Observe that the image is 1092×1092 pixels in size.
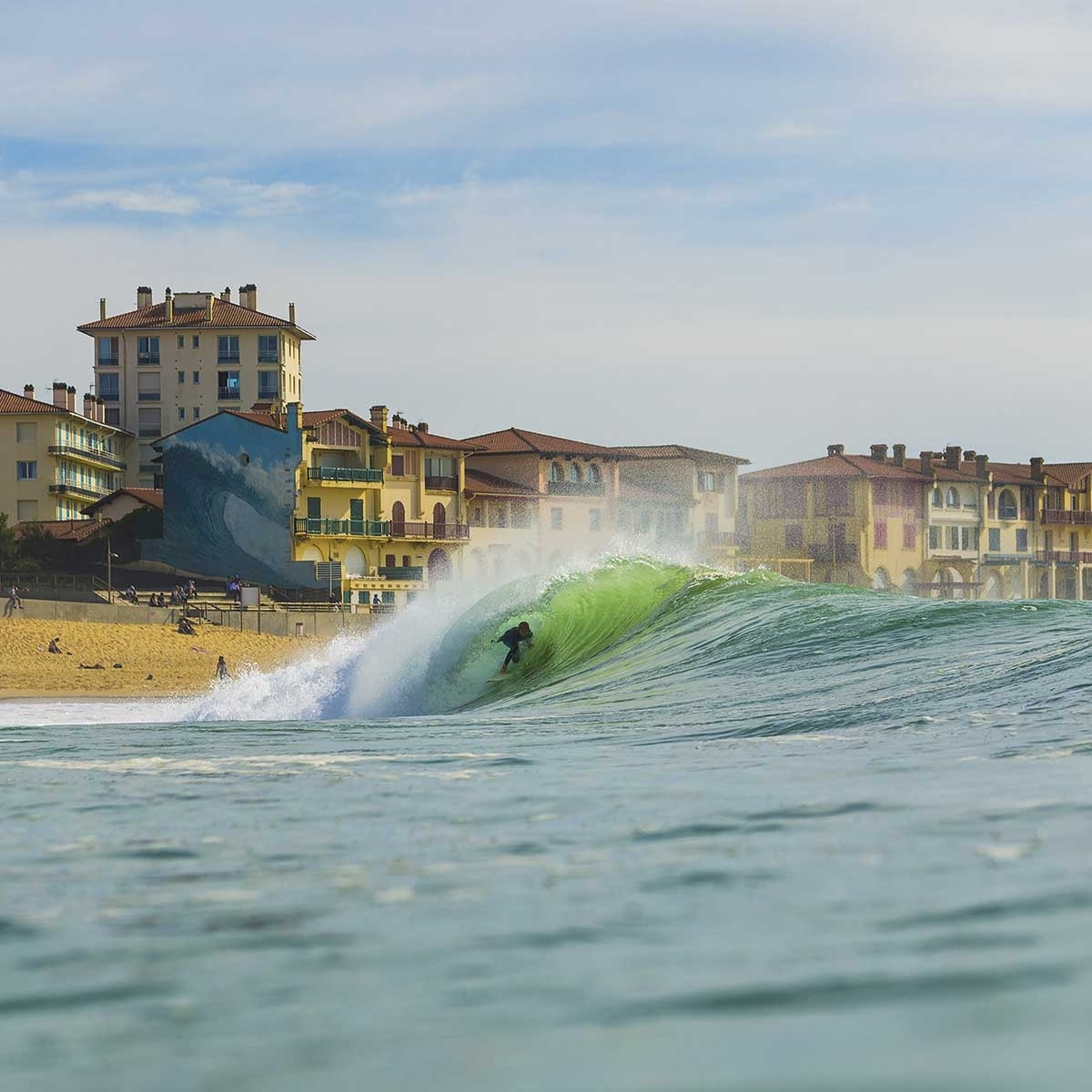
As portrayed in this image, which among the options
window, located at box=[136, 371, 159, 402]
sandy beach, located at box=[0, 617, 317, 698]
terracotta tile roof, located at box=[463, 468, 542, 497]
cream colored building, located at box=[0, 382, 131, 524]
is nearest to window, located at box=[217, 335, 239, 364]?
window, located at box=[136, 371, 159, 402]

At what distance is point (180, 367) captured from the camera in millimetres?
112062

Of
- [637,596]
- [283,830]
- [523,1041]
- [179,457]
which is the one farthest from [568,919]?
[179,457]

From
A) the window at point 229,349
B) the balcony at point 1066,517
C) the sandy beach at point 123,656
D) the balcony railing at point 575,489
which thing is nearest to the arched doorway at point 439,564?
the balcony railing at point 575,489

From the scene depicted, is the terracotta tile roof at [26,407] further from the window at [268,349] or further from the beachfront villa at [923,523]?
the beachfront villa at [923,523]

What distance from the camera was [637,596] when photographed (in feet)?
99.7

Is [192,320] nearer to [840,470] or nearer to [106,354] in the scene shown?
[106,354]

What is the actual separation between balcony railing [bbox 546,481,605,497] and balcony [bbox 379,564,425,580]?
39.8 feet

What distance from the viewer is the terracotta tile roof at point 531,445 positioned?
96.6 meters

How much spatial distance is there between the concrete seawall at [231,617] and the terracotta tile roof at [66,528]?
17701 mm

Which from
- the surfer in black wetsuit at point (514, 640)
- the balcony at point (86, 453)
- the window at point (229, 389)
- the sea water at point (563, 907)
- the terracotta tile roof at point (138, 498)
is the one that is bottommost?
the surfer in black wetsuit at point (514, 640)

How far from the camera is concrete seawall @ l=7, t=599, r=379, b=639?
62000mm

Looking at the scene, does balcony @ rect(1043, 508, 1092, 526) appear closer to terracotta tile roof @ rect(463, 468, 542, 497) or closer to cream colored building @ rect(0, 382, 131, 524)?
terracotta tile roof @ rect(463, 468, 542, 497)

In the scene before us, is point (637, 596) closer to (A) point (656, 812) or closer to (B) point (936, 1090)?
(A) point (656, 812)

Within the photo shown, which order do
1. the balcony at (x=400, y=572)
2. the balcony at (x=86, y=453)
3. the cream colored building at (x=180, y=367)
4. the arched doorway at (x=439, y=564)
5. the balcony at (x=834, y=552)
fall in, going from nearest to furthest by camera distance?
the balcony at (x=400, y=572)
the arched doorway at (x=439, y=564)
the balcony at (x=86, y=453)
the balcony at (x=834, y=552)
the cream colored building at (x=180, y=367)
